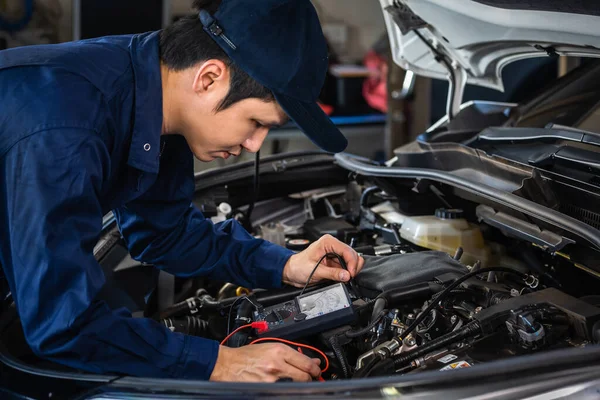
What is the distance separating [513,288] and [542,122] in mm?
772

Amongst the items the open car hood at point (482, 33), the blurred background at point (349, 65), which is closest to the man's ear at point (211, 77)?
the open car hood at point (482, 33)

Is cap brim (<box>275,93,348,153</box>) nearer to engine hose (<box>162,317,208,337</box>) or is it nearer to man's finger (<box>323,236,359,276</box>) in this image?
man's finger (<box>323,236,359,276</box>)

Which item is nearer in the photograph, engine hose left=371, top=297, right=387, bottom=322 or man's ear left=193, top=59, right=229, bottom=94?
man's ear left=193, top=59, right=229, bottom=94

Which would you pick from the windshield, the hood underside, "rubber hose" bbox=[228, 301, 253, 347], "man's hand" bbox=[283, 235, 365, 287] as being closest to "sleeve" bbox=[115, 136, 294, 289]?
"man's hand" bbox=[283, 235, 365, 287]

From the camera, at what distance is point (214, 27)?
1.26 m

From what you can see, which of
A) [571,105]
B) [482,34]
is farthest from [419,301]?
[571,105]

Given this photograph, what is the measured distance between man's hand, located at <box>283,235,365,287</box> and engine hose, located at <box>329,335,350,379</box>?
242mm

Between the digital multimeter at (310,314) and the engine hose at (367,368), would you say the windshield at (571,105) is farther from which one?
the engine hose at (367,368)

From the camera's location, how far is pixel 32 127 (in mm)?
1100

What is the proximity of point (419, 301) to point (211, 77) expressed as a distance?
0.68 m

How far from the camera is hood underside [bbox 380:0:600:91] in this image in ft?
5.23

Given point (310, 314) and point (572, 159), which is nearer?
point (310, 314)

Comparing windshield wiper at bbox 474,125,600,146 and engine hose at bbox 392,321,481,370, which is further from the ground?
windshield wiper at bbox 474,125,600,146

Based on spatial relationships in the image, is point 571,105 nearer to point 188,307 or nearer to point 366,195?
point 366,195
